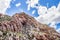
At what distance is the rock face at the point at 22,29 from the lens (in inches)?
5064

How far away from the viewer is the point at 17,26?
151375mm

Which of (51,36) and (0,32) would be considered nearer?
(0,32)

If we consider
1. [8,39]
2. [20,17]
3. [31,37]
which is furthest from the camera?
[20,17]

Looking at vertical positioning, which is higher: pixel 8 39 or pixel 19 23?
A: pixel 19 23

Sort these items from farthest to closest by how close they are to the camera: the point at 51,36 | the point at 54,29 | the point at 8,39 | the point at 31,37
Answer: the point at 54,29
the point at 51,36
the point at 31,37
the point at 8,39

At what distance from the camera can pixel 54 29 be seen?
598ft

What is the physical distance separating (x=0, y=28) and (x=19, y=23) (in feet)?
76.3

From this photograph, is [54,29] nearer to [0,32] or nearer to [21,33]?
[21,33]

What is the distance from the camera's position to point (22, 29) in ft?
493

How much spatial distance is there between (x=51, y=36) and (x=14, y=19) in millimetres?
32794

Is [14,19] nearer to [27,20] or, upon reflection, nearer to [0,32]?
[27,20]

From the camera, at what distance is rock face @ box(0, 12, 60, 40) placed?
129 metres

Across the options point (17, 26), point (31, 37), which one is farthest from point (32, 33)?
point (17, 26)

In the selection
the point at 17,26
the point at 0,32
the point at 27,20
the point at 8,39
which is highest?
the point at 27,20
